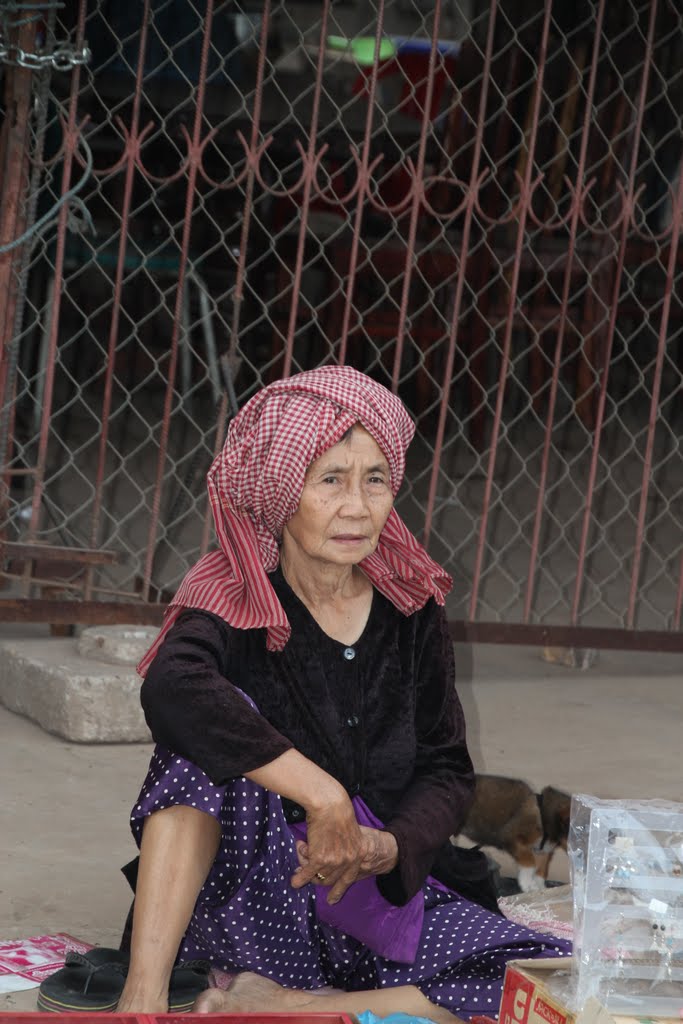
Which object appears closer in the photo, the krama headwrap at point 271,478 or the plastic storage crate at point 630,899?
the plastic storage crate at point 630,899

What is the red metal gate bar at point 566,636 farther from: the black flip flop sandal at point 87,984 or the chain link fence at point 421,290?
the black flip flop sandal at point 87,984

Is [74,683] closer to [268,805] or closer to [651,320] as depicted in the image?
[268,805]

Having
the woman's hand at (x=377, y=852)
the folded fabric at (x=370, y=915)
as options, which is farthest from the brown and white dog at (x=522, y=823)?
the woman's hand at (x=377, y=852)

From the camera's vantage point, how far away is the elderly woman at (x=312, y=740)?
2.07 meters

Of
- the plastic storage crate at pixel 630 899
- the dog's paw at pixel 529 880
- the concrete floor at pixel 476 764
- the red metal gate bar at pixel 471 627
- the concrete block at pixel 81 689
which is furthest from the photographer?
the red metal gate bar at pixel 471 627

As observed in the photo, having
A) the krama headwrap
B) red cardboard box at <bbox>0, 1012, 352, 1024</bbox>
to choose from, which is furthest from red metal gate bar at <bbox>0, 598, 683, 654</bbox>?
red cardboard box at <bbox>0, 1012, 352, 1024</bbox>

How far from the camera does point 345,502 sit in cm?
221

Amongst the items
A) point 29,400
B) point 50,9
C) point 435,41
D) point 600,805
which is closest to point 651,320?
point 29,400

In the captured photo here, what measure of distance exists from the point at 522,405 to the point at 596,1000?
637cm

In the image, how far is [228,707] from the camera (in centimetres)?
205

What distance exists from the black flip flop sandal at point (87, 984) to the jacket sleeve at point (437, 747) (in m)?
0.46

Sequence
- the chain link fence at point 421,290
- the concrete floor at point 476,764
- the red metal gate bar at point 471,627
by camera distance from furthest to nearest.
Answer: the chain link fence at point 421,290, the red metal gate bar at point 471,627, the concrete floor at point 476,764

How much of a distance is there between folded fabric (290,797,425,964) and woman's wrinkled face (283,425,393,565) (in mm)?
387

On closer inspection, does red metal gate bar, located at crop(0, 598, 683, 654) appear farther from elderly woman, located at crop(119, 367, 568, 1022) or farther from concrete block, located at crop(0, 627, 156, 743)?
elderly woman, located at crop(119, 367, 568, 1022)
